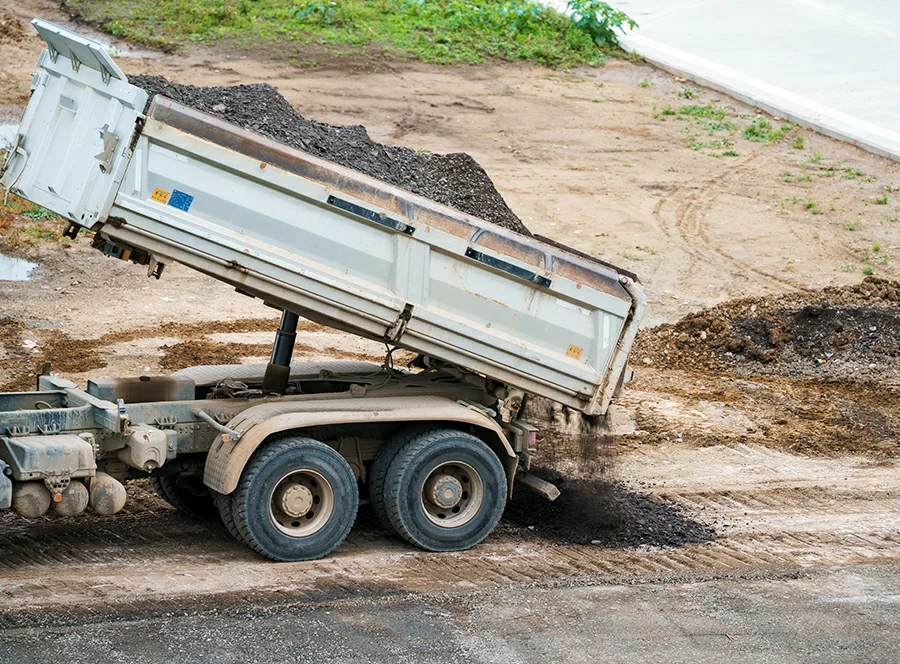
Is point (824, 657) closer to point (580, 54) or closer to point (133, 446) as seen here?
point (133, 446)

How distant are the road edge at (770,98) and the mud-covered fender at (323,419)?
1480 cm

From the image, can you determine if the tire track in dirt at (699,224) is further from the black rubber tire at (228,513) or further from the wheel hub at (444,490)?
the black rubber tire at (228,513)

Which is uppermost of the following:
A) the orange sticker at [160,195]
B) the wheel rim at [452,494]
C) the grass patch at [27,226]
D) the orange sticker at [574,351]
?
the orange sticker at [160,195]

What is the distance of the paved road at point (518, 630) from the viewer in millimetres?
7781

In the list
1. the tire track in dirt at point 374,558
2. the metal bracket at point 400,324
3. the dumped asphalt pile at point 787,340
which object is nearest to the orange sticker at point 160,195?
the metal bracket at point 400,324

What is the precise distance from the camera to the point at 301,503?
9.22m

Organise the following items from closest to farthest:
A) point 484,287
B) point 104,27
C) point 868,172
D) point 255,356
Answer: point 484,287 → point 255,356 → point 868,172 → point 104,27

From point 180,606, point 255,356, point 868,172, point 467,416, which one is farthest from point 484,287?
point 868,172

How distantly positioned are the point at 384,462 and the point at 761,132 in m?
15.7

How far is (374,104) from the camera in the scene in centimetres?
2323

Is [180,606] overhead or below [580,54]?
below

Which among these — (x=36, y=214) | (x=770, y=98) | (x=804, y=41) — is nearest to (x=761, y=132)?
(x=770, y=98)

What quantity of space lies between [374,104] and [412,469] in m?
14.6

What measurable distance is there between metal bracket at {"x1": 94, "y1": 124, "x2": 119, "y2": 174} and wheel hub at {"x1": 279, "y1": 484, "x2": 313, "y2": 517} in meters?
2.43
